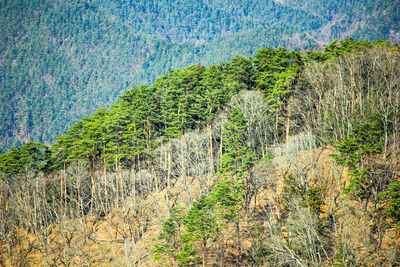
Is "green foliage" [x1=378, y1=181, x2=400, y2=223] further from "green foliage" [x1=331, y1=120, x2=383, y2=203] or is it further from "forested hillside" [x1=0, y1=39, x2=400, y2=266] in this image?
"green foliage" [x1=331, y1=120, x2=383, y2=203]

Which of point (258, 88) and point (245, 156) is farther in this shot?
point (258, 88)

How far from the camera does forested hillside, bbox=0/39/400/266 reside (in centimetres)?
2092

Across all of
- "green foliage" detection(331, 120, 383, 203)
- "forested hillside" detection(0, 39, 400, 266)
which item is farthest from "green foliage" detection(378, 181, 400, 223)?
"green foliage" detection(331, 120, 383, 203)

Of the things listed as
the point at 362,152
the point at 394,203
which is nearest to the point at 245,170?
the point at 362,152

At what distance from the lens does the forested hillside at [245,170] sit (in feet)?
68.6

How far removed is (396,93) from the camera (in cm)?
2336

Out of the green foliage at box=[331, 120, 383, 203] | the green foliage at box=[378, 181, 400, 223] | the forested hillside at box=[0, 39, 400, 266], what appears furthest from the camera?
the green foliage at box=[331, 120, 383, 203]

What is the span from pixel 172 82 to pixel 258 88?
436 inches

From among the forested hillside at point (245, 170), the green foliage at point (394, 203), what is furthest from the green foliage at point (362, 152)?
the green foliage at point (394, 203)

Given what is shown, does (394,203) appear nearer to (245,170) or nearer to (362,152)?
(362,152)

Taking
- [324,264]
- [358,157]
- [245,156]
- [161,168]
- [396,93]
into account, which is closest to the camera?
[324,264]

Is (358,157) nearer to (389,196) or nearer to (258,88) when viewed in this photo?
(389,196)

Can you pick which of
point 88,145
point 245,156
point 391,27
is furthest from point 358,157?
point 391,27

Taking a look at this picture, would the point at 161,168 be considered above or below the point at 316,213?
above
